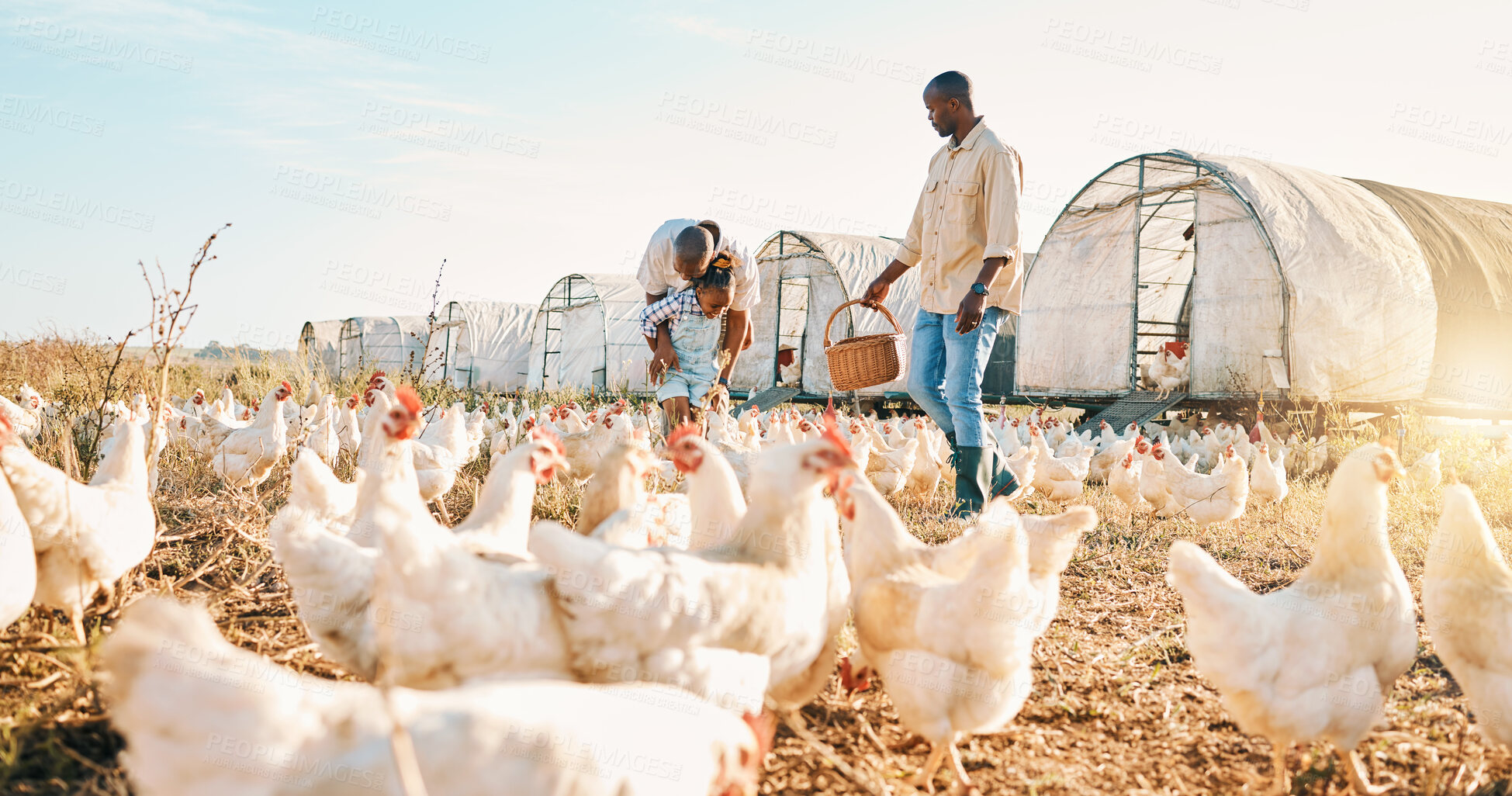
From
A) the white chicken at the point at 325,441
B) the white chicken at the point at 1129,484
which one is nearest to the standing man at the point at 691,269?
the white chicken at the point at 325,441

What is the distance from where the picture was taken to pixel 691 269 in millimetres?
4996

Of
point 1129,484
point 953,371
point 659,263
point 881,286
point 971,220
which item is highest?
point 971,220

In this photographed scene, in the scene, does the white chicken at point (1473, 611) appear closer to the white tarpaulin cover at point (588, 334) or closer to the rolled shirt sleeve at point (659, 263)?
the rolled shirt sleeve at point (659, 263)

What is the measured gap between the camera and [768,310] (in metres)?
18.3

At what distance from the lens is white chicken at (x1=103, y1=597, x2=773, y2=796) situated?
44.0 inches

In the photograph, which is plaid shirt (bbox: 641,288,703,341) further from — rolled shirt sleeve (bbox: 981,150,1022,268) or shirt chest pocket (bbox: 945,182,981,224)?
rolled shirt sleeve (bbox: 981,150,1022,268)

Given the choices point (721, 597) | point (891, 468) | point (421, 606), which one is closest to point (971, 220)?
point (891, 468)

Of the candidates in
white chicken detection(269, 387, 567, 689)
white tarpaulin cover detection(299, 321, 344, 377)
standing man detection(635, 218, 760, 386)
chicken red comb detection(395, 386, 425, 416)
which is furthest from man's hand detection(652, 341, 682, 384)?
white tarpaulin cover detection(299, 321, 344, 377)

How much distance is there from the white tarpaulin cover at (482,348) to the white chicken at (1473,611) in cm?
2251

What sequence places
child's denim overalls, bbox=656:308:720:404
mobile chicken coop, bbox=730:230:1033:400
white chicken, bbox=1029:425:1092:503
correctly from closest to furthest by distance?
child's denim overalls, bbox=656:308:720:404 → white chicken, bbox=1029:425:1092:503 → mobile chicken coop, bbox=730:230:1033:400

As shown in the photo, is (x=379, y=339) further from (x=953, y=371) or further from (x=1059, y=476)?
(x=953, y=371)

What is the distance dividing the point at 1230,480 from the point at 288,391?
7.28 metres

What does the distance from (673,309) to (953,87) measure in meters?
2.15

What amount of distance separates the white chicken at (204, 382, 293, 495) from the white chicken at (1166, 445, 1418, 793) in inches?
239
